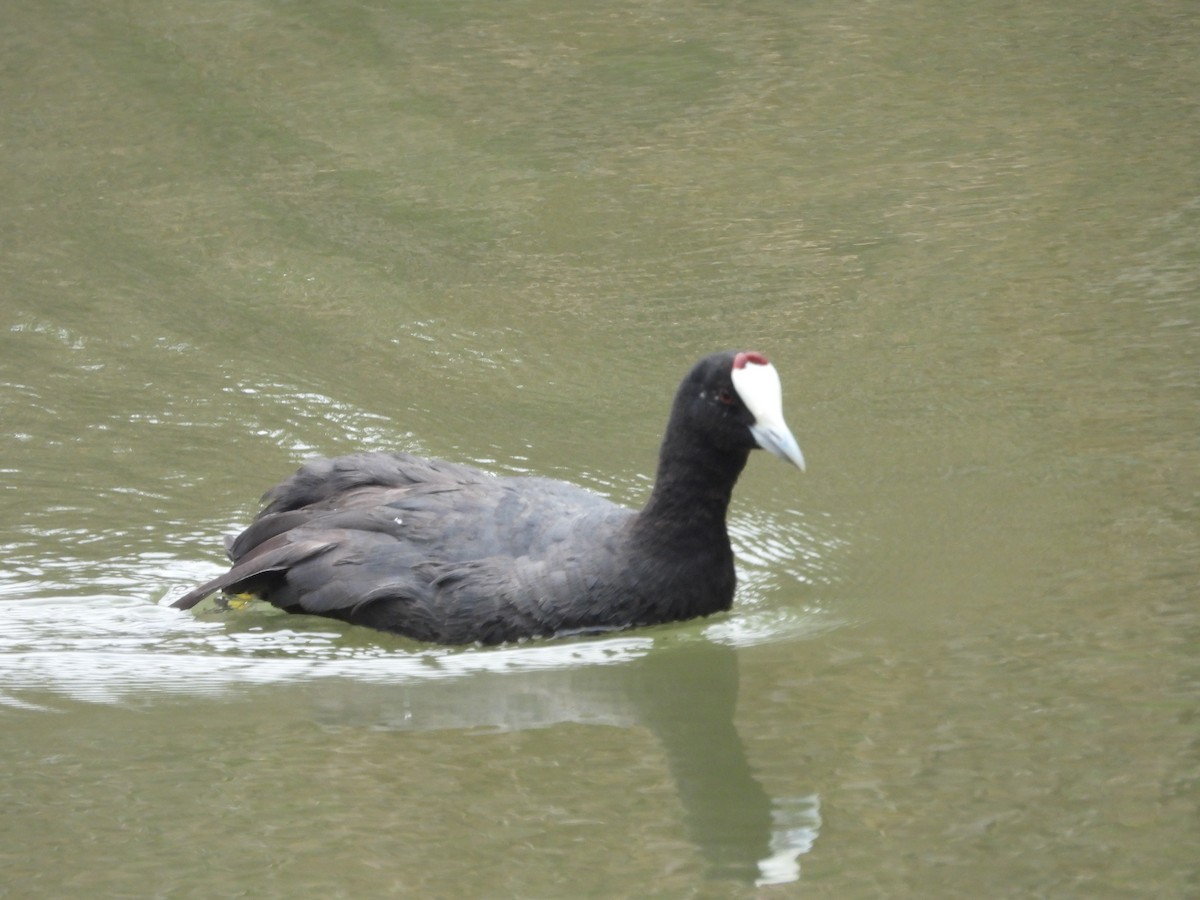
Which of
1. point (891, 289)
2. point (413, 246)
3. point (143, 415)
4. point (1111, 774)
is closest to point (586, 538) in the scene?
point (1111, 774)

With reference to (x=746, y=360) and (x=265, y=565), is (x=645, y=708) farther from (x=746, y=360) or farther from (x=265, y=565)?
(x=265, y=565)

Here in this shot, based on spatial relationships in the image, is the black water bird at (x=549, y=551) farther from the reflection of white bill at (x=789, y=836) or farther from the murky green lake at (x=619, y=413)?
the reflection of white bill at (x=789, y=836)

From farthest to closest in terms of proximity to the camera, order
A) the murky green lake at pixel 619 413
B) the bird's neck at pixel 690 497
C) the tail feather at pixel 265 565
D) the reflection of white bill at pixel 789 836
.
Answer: the tail feather at pixel 265 565 < the bird's neck at pixel 690 497 < the murky green lake at pixel 619 413 < the reflection of white bill at pixel 789 836

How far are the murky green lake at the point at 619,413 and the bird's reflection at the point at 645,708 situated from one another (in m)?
0.02

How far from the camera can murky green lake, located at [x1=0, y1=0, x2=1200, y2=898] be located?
4.48 m

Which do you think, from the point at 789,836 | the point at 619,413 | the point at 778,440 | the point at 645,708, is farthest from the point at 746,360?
the point at 619,413

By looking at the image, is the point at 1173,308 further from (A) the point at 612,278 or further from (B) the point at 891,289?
(A) the point at 612,278

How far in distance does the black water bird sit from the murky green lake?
0.42 feet

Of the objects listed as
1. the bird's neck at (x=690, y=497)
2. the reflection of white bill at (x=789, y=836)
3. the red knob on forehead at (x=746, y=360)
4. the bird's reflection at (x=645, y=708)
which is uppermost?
the red knob on forehead at (x=746, y=360)

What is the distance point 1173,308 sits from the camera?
8133 mm

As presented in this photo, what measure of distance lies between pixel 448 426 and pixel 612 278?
1865 millimetres

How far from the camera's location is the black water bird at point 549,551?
5.60 metres

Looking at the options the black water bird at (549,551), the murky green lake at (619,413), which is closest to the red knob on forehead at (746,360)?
the black water bird at (549,551)

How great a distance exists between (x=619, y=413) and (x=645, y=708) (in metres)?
2.51
